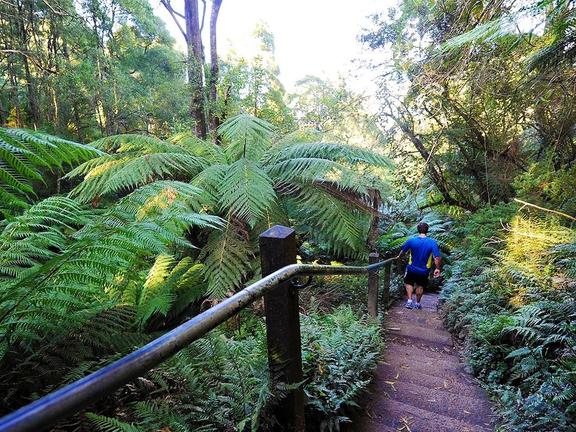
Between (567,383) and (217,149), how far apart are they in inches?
159

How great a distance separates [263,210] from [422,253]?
2.59m

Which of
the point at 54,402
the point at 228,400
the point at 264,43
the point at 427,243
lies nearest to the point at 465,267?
the point at 427,243

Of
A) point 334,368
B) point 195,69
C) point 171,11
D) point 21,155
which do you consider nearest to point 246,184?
point 334,368

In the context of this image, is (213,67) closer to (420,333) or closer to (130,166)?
(130,166)

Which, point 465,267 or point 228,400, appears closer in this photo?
point 228,400

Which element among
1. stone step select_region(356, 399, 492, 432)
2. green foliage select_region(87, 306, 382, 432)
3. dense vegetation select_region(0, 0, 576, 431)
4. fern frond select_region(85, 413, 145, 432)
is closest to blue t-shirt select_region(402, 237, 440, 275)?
dense vegetation select_region(0, 0, 576, 431)

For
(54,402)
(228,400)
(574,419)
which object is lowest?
(574,419)

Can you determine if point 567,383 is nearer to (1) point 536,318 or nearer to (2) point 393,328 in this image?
(1) point 536,318

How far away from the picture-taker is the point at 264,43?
13.4 m

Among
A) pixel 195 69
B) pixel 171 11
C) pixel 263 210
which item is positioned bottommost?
pixel 263 210

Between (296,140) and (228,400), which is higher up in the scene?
(296,140)

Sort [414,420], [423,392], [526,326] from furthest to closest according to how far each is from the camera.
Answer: [526,326]
[423,392]
[414,420]

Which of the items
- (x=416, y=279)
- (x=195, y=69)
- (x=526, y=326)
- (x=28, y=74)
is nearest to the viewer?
(x=526, y=326)

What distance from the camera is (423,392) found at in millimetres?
2475
